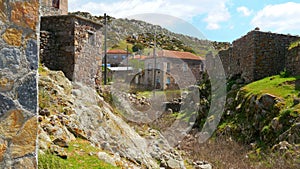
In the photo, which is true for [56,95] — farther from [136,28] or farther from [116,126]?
[136,28]

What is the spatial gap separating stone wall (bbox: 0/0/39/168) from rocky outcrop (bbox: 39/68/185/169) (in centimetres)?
258

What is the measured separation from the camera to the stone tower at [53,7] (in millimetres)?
10828

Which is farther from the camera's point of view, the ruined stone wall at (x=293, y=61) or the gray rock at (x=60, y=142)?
the ruined stone wall at (x=293, y=61)

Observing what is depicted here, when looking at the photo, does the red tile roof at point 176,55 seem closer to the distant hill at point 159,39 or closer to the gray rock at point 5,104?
the distant hill at point 159,39

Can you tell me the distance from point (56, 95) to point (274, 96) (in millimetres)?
5740

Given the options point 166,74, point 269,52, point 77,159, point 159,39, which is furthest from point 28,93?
point 159,39

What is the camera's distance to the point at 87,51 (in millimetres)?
10281

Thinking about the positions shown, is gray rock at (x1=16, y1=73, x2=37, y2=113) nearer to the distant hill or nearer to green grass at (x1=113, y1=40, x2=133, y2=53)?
the distant hill

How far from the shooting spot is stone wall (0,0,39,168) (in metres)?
2.36

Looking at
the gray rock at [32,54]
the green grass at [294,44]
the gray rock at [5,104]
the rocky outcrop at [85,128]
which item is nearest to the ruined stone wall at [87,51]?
the rocky outcrop at [85,128]

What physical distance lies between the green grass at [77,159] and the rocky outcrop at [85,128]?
133mm

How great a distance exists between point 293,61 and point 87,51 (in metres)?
6.48

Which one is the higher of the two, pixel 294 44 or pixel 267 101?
pixel 294 44

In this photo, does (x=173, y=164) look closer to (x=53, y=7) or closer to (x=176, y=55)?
(x=53, y=7)
